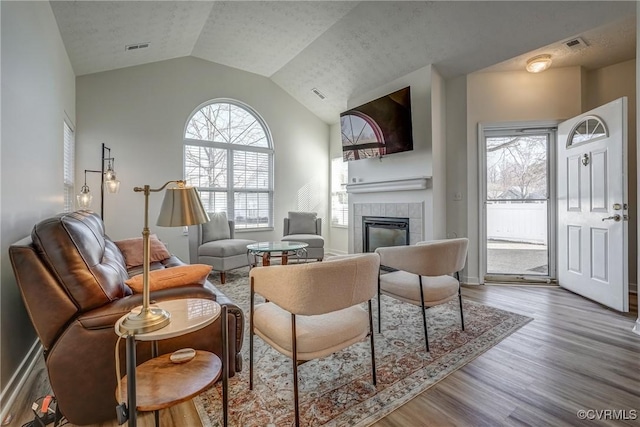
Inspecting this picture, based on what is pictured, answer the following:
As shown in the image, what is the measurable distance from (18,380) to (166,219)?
1.51m

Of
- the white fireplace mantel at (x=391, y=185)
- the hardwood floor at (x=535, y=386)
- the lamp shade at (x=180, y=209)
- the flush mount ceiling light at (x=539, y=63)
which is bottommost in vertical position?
the hardwood floor at (x=535, y=386)

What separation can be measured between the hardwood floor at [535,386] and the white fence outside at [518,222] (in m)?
1.66

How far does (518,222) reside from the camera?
4184 mm

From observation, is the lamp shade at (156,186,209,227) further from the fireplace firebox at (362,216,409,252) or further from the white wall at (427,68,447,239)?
the fireplace firebox at (362,216,409,252)

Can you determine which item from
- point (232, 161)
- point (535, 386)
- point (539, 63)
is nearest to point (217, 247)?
point (232, 161)

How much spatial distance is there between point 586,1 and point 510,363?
10.5ft

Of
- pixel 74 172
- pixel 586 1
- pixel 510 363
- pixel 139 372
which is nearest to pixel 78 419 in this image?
pixel 139 372

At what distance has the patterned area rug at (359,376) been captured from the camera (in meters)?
1.49

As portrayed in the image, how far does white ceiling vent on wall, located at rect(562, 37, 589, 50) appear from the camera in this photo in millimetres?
3074

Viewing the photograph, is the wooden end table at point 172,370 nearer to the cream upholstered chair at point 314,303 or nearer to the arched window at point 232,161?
the cream upholstered chair at point 314,303

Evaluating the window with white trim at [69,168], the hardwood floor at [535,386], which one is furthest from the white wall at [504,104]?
the window with white trim at [69,168]

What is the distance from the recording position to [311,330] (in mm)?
1475

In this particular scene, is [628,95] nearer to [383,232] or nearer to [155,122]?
[383,232]

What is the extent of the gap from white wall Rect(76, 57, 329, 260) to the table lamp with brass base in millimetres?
3630
